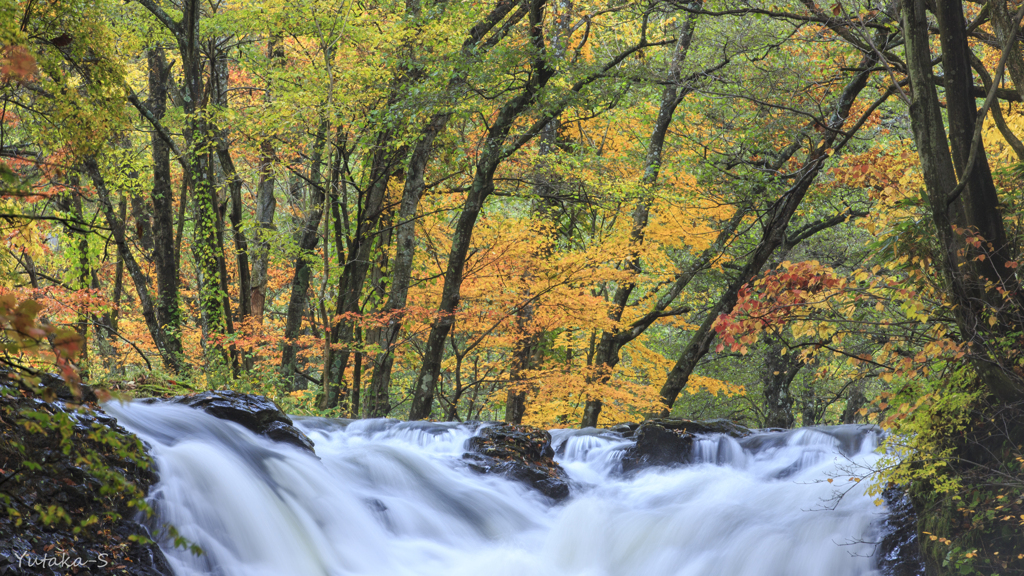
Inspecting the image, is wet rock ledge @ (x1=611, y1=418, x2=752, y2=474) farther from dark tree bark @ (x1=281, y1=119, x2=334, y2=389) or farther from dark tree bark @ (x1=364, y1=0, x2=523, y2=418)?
dark tree bark @ (x1=281, y1=119, x2=334, y2=389)

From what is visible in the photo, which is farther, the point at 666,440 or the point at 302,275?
the point at 302,275

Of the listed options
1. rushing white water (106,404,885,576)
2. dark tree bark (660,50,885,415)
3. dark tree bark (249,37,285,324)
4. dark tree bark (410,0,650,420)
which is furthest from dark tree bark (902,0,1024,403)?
dark tree bark (249,37,285,324)

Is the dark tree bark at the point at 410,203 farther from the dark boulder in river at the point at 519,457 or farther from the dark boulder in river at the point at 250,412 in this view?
the dark boulder in river at the point at 250,412

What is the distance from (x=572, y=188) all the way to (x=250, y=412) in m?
6.70

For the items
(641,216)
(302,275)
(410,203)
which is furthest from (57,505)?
(641,216)

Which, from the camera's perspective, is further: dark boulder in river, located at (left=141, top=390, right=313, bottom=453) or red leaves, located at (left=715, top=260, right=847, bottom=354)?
dark boulder in river, located at (left=141, top=390, right=313, bottom=453)

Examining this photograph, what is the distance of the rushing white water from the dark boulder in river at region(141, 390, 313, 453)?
0.16 m

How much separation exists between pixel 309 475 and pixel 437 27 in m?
6.65

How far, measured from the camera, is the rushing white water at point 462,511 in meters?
5.30

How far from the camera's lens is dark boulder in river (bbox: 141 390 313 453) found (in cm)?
675

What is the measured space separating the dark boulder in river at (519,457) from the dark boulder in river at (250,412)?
7.55 ft

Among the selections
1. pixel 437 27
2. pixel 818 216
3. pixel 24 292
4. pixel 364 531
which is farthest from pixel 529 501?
pixel 818 216

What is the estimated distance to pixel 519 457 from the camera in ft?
28.2

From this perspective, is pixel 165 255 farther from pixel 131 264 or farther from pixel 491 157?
pixel 491 157
